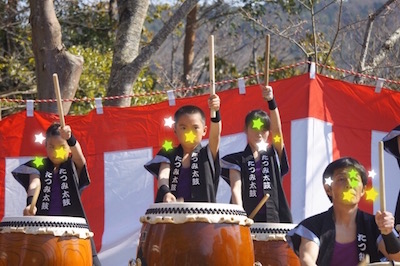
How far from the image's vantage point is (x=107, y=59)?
12.3 meters

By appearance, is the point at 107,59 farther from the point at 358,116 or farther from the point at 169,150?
the point at 169,150

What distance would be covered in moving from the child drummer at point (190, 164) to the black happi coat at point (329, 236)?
99cm

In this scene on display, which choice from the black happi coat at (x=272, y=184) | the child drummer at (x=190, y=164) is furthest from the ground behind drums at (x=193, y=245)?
the black happi coat at (x=272, y=184)

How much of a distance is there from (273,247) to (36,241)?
1257mm

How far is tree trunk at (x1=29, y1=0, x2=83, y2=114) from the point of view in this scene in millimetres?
7805

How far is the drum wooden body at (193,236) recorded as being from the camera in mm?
3934

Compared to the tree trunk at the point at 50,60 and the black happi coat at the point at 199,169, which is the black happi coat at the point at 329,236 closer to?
the black happi coat at the point at 199,169

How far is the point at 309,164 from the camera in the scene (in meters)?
6.03

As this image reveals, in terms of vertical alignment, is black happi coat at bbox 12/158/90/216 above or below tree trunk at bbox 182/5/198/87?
below

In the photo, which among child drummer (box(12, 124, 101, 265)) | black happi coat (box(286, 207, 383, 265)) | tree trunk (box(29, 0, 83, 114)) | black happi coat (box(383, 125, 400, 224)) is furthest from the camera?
tree trunk (box(29, 0, 83, 114))

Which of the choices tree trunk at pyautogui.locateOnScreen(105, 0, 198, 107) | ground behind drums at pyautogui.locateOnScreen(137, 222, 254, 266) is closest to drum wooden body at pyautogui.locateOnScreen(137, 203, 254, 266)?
ground behind drums at pyautogui.locateOnScreen(137, 222, 254, 266)

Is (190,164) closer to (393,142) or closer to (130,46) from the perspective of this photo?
(393,142)

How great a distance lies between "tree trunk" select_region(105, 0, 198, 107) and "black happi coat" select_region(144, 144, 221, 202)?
3358 mm

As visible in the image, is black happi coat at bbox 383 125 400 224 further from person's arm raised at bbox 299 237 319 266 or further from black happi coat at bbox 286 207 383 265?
person's arm raised at bbox 299 237 319 266
